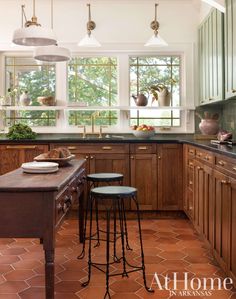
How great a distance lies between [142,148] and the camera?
4.77m

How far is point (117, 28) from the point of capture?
5.32m

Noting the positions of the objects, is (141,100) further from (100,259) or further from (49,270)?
(49,270)

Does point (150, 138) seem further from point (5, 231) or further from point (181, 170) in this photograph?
point (5, 231)

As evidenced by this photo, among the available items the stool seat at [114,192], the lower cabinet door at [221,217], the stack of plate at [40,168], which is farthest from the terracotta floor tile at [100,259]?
the stack of plate at [40,168]

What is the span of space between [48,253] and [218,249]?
144cm

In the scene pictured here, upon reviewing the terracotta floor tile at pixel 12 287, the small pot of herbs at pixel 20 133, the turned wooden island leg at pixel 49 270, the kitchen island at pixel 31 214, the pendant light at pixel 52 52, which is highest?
the pendant light at pixel 52 52

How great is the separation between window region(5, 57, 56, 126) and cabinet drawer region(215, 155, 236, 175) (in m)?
3.11

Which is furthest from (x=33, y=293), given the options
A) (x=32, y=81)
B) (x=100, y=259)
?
(x=32, y=81)

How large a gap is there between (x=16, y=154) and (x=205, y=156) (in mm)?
2499

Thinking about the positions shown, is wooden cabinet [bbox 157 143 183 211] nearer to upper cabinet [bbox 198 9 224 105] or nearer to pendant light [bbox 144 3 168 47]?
upper cabinet [bbox 198 9 224 105]

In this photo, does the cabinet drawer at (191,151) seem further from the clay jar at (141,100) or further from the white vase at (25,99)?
the white vase at (25,99)

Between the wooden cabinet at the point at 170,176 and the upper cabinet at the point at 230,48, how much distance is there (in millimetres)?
1167

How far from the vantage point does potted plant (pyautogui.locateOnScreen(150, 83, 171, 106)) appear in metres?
5.28

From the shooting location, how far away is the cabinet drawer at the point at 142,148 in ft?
15.6
